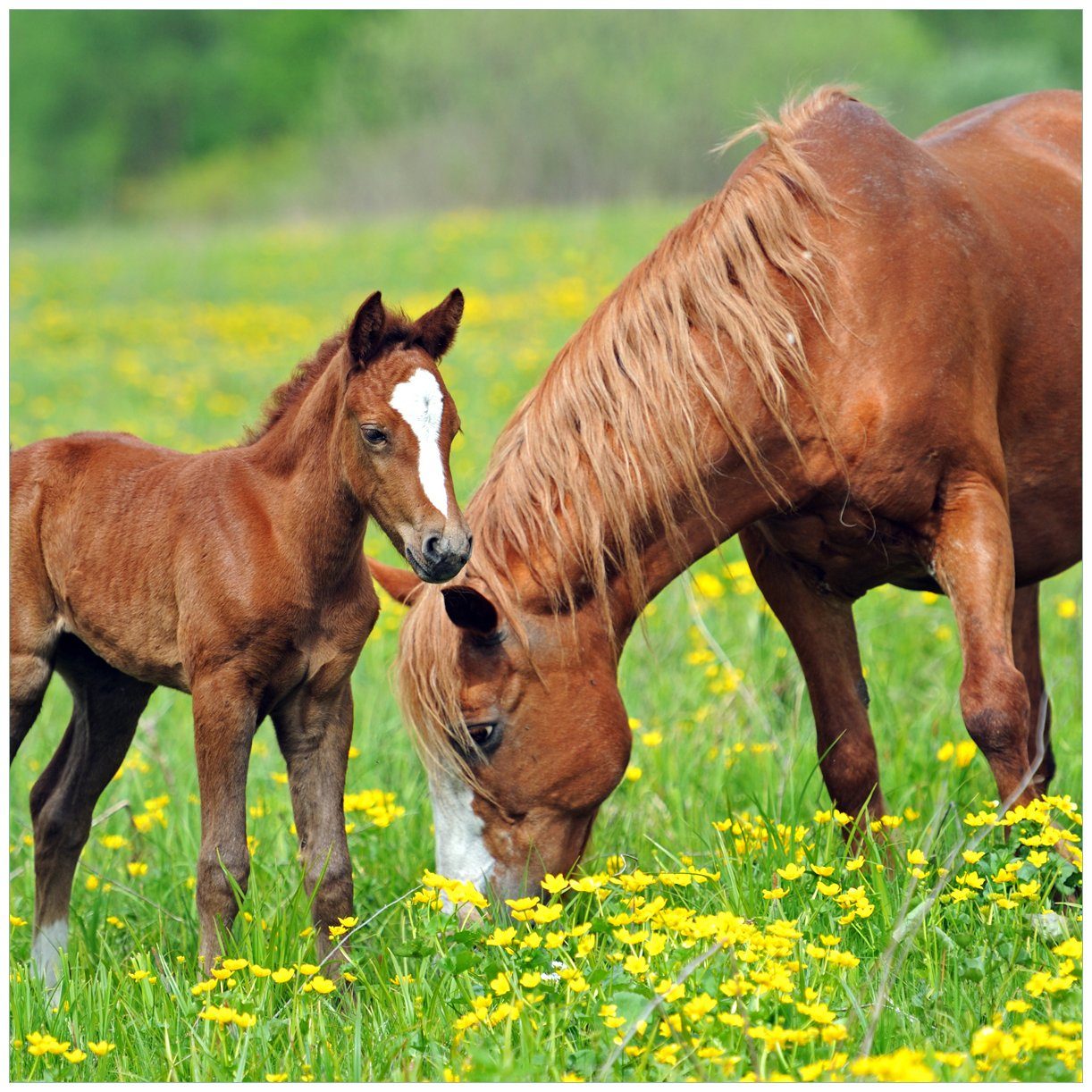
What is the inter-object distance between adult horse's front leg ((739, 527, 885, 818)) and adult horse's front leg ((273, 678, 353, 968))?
1.40 meters

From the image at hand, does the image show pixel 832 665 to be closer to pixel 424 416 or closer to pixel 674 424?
pixel 674 424

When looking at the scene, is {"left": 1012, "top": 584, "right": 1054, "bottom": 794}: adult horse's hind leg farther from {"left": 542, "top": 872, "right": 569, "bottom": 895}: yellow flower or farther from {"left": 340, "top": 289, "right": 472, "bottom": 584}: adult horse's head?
{"left": 340, "top": 289, "right": 472, "bottom": 584}: adult horse's head

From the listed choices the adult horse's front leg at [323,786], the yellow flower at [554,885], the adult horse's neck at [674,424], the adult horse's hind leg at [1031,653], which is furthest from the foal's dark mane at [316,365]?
the adult horse's hind leg at [1031,653]

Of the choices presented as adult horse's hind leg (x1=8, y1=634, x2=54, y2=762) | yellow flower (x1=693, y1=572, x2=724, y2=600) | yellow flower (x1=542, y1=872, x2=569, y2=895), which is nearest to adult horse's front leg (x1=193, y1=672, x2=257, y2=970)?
adult horse's hind leg (x1=8, y1=634, x2=54, y2=762)

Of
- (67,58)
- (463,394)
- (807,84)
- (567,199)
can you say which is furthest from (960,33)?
(807,84)

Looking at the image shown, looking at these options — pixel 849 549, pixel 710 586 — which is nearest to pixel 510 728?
pixel 849 549

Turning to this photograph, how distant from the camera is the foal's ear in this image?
2.88 m

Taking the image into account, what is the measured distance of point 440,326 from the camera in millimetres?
2908

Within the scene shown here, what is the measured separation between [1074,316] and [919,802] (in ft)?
5.30

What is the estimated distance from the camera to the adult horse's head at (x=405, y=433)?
106 inches

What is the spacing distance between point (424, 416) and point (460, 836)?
1246 millimetres

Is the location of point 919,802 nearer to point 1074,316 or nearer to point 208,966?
point 1074,316

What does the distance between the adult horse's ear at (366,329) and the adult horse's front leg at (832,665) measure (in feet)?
4.93

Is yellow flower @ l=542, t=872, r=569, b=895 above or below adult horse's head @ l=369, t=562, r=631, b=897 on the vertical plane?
below
